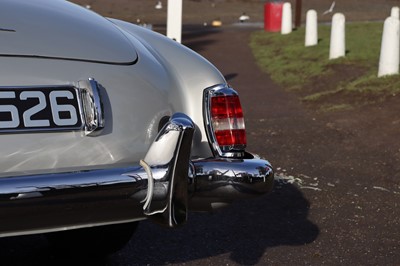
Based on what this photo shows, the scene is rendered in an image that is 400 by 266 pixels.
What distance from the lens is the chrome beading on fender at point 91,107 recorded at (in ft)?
11.6

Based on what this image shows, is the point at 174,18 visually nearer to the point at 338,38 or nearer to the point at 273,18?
the point at 338,38

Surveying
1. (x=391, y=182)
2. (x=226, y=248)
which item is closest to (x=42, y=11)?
(x=226, y=248)

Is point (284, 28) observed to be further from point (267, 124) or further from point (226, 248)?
point (226, 248)

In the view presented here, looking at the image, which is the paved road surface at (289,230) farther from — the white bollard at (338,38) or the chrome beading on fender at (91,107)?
the white bollard at (338,38)

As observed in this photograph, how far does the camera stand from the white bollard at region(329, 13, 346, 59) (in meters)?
14.8

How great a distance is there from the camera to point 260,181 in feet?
12.7

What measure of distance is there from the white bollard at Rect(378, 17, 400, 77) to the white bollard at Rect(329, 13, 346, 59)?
9.18 feet

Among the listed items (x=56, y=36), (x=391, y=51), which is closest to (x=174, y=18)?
(x=391, y=51)

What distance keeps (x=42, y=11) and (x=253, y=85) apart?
32.8 ft

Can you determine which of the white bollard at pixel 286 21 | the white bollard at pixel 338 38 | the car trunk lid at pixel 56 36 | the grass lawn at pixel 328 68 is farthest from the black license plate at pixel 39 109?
the white bollard at pixel 286 21

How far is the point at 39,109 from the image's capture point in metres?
3.41

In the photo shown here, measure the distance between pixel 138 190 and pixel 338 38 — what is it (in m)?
11.8

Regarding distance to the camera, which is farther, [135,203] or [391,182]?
[391,182]

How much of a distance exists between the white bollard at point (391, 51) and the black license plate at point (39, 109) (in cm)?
893
